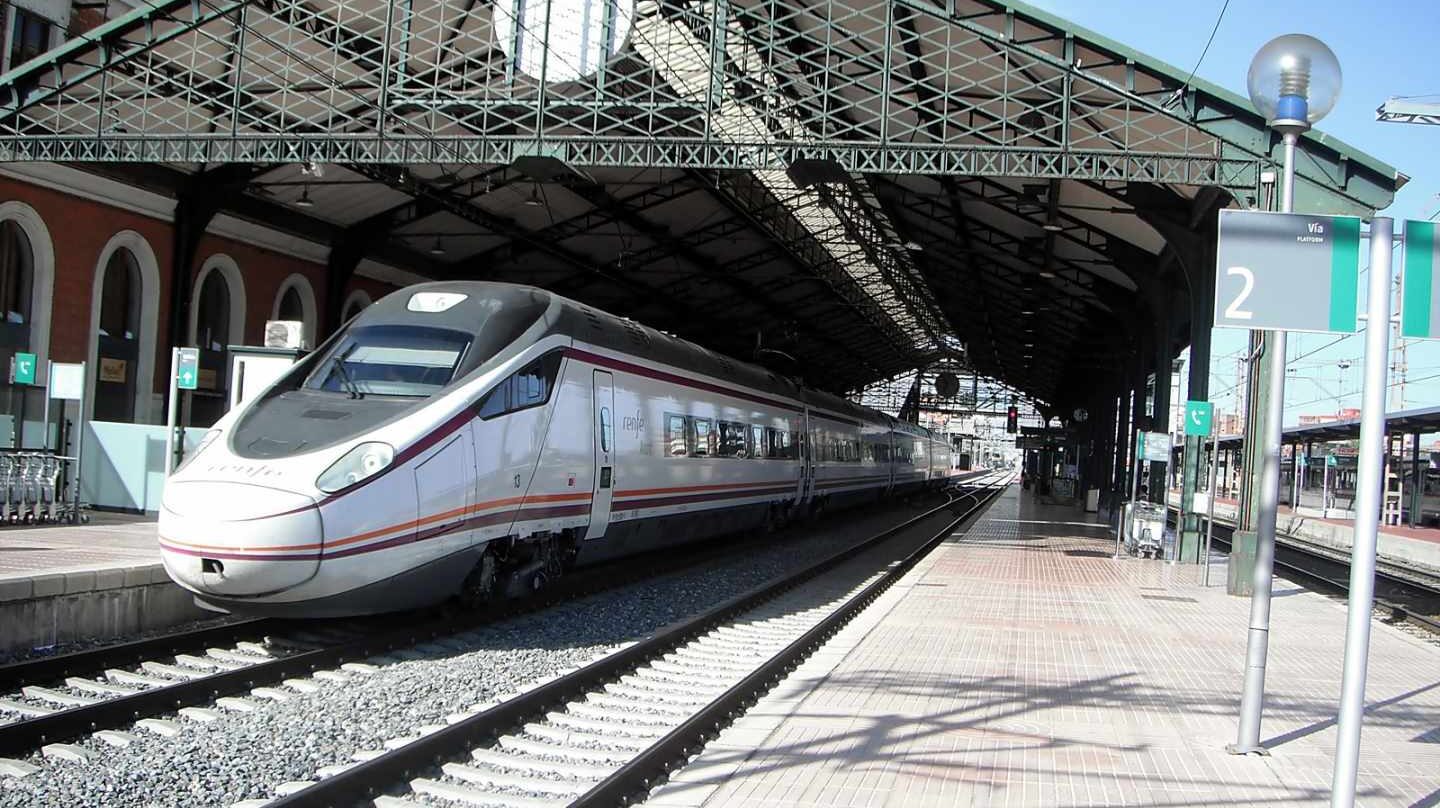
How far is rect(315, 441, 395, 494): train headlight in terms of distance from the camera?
28.7 feet

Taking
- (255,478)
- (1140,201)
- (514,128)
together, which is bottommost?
(255,478)

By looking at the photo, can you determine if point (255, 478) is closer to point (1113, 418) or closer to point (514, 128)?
point (514, 128)

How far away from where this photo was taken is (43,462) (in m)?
17.4

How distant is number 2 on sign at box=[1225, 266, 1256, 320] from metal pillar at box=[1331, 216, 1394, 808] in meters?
0.58

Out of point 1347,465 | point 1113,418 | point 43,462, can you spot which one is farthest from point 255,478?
point 1347,465

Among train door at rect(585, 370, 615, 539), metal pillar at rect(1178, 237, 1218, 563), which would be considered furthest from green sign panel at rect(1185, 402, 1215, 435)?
train door at rect(585, 370, 615, 539)

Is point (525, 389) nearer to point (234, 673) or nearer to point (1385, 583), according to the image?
point (234, 673)

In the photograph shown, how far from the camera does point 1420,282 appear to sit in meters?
5.38

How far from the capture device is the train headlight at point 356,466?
344 inches

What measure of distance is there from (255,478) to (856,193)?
20.9 m

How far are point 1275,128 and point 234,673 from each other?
→ 7040mm

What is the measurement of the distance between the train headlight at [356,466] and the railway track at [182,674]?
Result: 1.24 metres

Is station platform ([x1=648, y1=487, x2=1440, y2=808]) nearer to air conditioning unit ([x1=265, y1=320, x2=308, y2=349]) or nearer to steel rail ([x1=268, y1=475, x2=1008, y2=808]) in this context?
steel rail ([x1=268, y1=475, x2=1008, y2=808])

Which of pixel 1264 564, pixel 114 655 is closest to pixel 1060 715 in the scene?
pixel 1264 564
